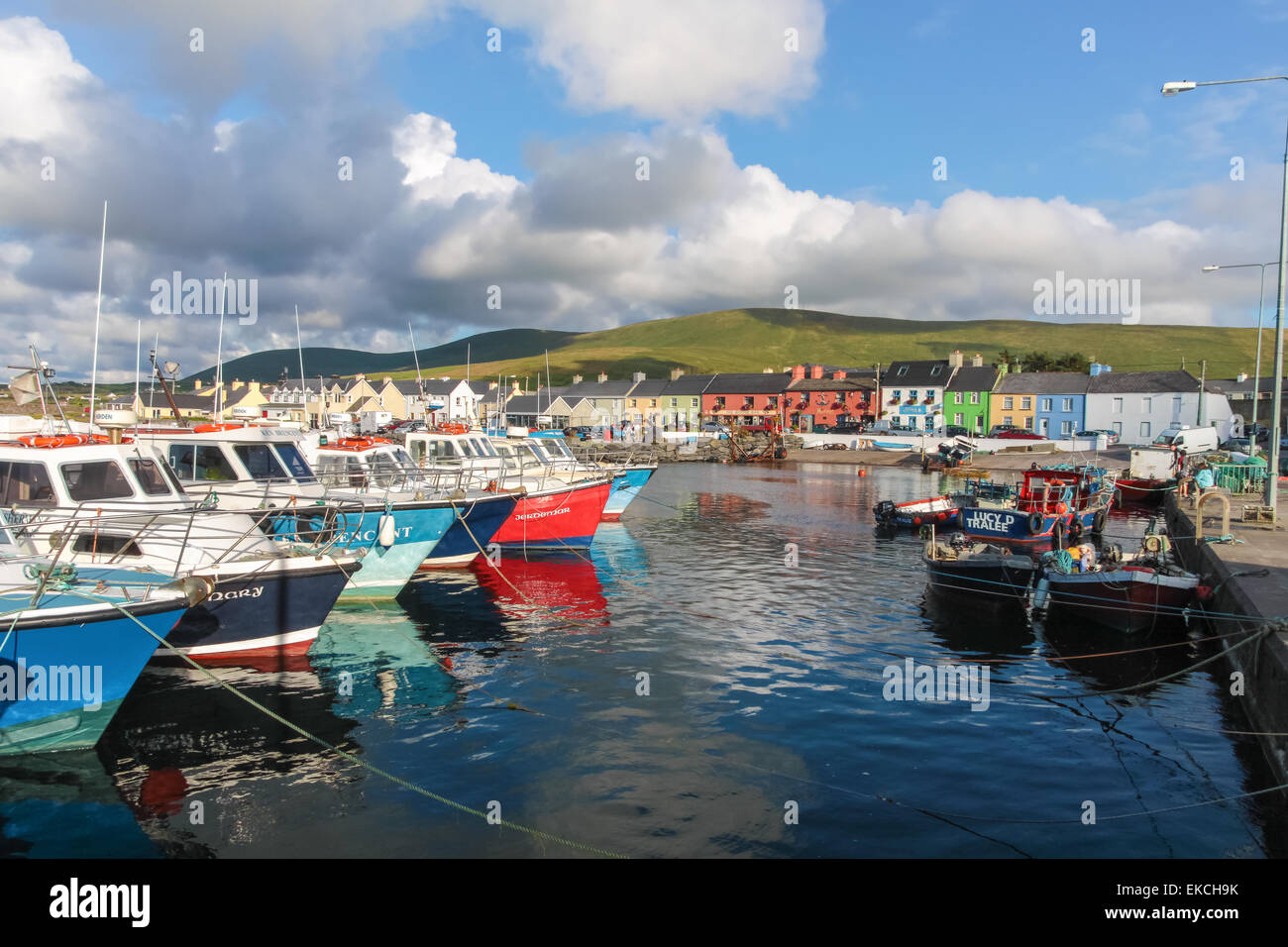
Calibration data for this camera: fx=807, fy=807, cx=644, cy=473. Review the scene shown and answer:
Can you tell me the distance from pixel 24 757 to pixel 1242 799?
15.8 metres

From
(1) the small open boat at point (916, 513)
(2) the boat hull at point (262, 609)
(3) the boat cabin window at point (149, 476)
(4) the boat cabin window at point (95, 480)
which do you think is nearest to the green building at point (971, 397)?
(1) the small open boat at point (916, 513)

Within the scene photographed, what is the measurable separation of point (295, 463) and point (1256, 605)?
67.5 ft

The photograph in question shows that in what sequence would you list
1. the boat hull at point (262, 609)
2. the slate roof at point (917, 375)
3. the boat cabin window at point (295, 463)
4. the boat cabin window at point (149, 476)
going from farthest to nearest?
the slate roof at point (917, 375), the boat cabin window at point (295, 463), the boat cabin window at point (149, 476), the boat hull at point (262, 609)

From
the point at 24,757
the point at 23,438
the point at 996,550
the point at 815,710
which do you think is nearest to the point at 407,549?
the point at 23,438

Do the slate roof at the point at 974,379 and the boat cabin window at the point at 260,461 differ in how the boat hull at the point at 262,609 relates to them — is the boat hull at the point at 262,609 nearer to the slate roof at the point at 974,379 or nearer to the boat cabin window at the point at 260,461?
the boat cabin window at the point at 260,461

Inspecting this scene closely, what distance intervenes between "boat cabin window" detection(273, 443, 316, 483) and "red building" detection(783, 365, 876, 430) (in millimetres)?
93020

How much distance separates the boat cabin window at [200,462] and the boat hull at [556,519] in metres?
9.25

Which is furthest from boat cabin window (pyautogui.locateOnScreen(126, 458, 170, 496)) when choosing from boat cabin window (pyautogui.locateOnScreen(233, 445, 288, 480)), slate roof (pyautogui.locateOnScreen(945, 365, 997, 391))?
slate roof (pyautogui.locateOnScreen(945, 365, 997, 391))

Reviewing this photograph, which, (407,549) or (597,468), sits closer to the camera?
(407,549)

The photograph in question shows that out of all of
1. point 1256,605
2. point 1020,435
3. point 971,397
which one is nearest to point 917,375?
point 971,397

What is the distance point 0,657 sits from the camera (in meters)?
9.78

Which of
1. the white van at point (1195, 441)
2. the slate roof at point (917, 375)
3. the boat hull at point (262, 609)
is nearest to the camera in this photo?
the boat hull at point (262, 609)

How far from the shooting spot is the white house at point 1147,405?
83750mm
